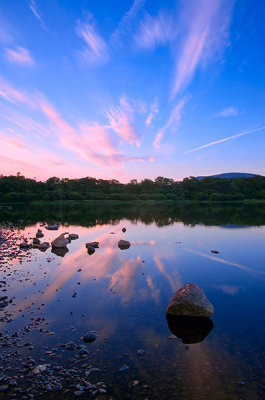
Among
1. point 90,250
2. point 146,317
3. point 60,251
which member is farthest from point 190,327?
point 60,251

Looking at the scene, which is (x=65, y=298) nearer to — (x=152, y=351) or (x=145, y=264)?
(x=152, y=351)

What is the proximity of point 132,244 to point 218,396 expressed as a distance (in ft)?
65.0

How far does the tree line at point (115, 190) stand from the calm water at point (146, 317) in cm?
13763

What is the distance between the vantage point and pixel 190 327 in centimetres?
950

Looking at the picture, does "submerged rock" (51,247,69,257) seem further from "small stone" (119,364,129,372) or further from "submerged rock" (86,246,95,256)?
"small stone" (119,364,129,372)

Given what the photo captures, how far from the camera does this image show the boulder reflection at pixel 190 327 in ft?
28.8

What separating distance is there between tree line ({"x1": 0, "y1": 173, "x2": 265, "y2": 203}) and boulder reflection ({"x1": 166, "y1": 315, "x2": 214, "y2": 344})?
144965mm

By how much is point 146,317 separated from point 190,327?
1.79 metres

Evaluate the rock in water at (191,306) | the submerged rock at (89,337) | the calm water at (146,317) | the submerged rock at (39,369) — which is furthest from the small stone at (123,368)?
the rock in water at (191,306)

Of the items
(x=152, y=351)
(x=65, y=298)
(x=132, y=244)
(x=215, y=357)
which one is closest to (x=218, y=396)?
(x=215, y=357)

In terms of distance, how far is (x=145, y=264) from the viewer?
18.2 metres

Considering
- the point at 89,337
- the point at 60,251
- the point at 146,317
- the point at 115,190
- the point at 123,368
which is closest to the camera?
the point at 123,368

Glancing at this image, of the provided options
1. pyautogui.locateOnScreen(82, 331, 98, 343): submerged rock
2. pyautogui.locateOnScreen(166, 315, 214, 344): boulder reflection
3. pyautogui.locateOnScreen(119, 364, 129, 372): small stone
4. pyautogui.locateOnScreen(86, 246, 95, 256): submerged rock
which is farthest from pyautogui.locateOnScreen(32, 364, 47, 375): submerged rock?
pyautogui.locateOnScreen(86, 246, 95, 256): submerged rock

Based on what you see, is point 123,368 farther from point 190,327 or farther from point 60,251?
point 60,251
